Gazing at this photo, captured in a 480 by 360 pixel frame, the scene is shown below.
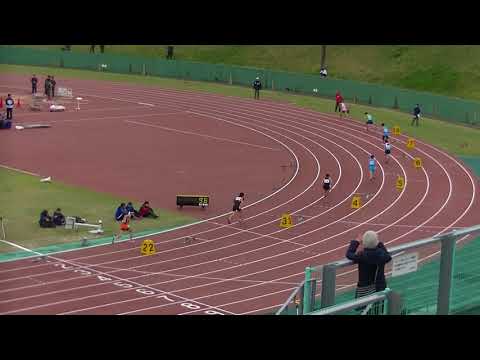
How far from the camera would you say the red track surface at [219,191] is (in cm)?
1844

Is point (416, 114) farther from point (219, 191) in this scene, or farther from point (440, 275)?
point (440, 275)

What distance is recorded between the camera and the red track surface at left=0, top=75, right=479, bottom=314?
1844 cm

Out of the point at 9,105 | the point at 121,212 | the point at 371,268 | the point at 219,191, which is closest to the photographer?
the point at 371,268

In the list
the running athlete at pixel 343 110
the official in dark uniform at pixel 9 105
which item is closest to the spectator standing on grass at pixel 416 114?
the running athlete at pixel 343 110

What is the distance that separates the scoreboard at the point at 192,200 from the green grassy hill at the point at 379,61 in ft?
87.7

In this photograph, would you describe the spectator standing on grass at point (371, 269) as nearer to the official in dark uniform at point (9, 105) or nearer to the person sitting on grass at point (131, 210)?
the person sitting on grass at point (131, 210)

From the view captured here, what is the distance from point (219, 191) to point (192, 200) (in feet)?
8.07

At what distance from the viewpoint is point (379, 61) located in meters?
59.6

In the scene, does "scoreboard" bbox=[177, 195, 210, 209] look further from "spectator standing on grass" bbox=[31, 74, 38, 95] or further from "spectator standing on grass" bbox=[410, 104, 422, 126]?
"spectator standing on grass" bbox=[31, 74, 38, 95]

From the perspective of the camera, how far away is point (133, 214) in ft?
79.8

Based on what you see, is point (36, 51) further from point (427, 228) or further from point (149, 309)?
point (149, 309)

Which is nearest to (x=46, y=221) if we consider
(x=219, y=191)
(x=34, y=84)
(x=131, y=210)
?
(x=131, y=210)
